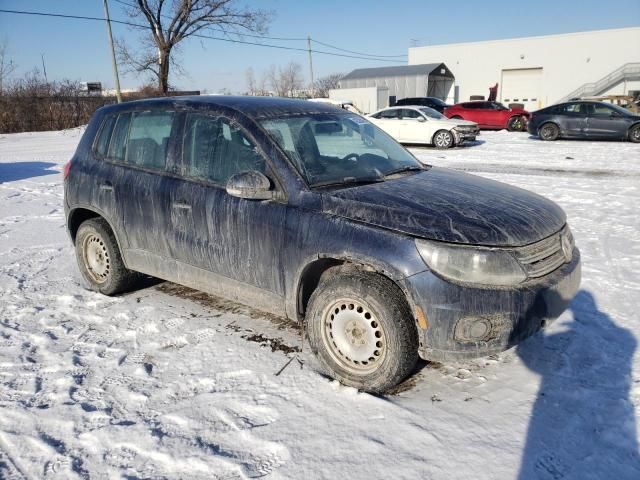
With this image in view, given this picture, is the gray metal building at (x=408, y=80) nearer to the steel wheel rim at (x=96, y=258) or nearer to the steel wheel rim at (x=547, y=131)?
the steel wheel rim at (x=547, y=131)

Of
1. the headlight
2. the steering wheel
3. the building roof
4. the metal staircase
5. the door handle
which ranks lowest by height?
the headlight

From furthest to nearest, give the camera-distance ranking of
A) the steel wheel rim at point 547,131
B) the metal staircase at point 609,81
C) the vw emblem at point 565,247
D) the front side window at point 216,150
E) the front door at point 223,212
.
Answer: the metal staircase at point 609,81, the steel wheel rim at point 547,131, the front side window at point 216,150, the front door at point 223,212, the vw emblem at point 565,247

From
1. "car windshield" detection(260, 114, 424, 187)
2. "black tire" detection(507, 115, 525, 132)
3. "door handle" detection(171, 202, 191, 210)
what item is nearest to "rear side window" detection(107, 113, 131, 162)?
"door handle" detection(171, 202, 191, 210)

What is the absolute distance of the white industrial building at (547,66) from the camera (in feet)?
126

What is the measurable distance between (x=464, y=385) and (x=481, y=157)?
12.1 metres

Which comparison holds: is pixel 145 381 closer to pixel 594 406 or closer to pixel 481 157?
pixel 594 406

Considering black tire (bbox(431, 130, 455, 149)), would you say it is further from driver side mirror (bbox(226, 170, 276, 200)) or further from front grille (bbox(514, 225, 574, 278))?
driver side mirror (bbox(226, 170, 276, 200))

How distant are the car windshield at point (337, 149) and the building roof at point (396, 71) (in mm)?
40626

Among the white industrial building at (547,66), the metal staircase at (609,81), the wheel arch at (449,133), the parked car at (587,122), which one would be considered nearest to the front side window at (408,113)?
the wheel arch at (449,133)

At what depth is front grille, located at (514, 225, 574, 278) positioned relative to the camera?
2.86 meters

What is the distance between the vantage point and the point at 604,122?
17.3m

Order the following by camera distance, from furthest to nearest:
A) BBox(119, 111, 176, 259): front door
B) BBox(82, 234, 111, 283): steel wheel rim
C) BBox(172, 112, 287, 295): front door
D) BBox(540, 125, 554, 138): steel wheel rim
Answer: BBox(540, 125, 554, 138): steel wheel rim
BBox(82, 234, 111, 283): steel wheel rim
BBox(119, 111, 176, 259): front door
BBox(172, 112, 287, 295): front door

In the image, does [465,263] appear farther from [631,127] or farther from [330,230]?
[631,127]

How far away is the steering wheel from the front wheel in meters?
13.8
